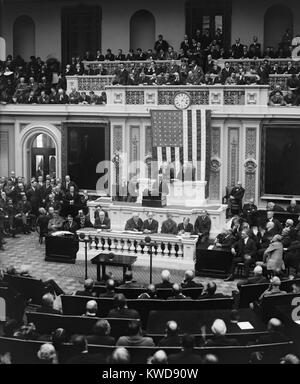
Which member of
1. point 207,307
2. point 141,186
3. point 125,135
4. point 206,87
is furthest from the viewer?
point 125,135

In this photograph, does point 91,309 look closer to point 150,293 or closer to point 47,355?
point 150,293

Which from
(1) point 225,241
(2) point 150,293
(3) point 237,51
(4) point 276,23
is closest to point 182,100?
(3) point 237,51

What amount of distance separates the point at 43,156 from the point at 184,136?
278 inches

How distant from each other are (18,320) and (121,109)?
13837mm

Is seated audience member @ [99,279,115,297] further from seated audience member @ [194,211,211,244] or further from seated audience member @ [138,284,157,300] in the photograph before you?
seated audience member @ [194,211,211,244]

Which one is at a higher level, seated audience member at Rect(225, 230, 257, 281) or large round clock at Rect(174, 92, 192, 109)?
large round clock at Rect(174, 92, 192, 109)

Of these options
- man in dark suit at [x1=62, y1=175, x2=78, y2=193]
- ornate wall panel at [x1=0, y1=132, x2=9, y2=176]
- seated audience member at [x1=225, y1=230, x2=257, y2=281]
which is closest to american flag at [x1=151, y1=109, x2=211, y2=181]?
man in dark suit at [x1=62, y1=175, x2=78, y2=193]

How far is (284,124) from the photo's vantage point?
76.9 ft

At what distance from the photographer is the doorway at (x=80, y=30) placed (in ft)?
102

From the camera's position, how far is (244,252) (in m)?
16.8

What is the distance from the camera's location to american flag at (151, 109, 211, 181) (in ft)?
78.4

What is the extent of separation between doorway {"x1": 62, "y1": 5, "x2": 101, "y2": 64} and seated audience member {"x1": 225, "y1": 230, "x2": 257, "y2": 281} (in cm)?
1751
